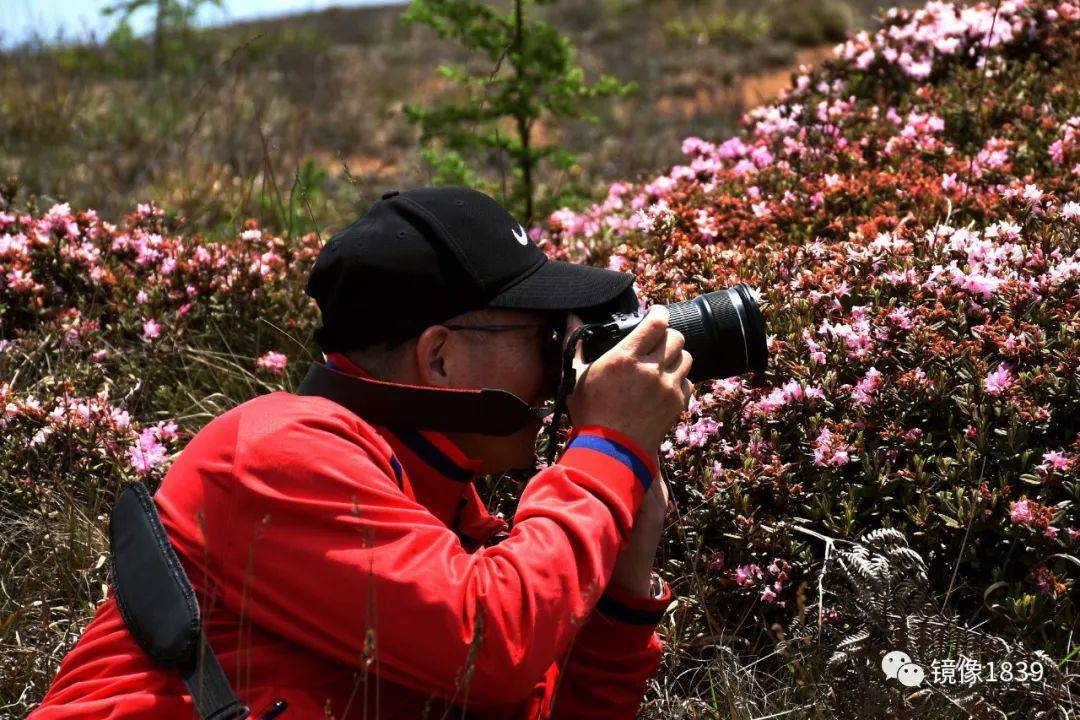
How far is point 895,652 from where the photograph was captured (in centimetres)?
252

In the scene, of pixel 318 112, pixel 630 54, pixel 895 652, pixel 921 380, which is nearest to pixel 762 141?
pixel 921 380

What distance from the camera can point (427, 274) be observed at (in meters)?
2.14

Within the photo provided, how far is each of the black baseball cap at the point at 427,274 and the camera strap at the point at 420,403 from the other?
0.09 metres

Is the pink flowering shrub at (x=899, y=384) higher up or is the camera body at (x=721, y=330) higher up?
the camera body at (x=721, y=330)

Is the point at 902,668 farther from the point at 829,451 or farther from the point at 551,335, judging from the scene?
the point at 551,335

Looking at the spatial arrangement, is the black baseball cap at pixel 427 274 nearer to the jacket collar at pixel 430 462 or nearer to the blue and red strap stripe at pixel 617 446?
the jacket collar at pixel 430 462

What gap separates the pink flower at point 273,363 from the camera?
378 cm

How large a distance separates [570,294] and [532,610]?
605 millimetres

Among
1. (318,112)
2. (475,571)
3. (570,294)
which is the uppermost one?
(570,294)

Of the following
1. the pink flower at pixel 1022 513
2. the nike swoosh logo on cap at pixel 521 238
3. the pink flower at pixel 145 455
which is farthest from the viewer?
the pink flower at pixel 145 455

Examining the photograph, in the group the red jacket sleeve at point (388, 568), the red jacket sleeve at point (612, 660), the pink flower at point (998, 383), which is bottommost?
the red jacket sleeve at point (612, 660)

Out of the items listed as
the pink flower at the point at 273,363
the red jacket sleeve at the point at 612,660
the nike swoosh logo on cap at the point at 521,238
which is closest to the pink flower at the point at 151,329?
the pink flower at the point at 273,363

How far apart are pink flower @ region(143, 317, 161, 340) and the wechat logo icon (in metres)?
2.53

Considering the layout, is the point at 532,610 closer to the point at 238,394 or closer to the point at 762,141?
the point at 238,394
